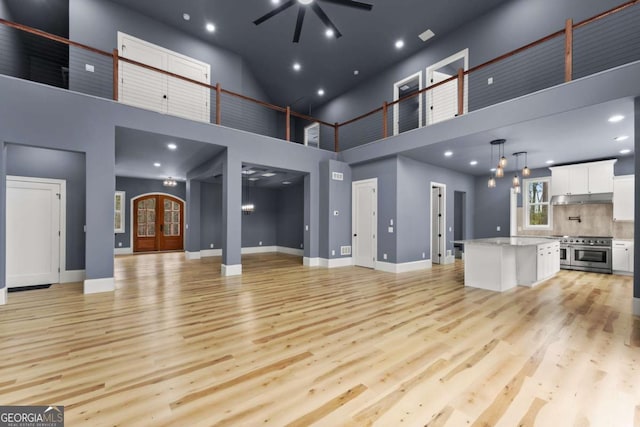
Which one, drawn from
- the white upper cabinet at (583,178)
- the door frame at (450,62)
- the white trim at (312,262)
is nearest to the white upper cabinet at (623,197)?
the white upper cabinet at (583,178)

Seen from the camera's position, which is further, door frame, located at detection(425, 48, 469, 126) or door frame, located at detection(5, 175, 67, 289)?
door frame, located at detection(425, 48, 469, 126)

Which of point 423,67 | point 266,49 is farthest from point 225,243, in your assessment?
point 423,67

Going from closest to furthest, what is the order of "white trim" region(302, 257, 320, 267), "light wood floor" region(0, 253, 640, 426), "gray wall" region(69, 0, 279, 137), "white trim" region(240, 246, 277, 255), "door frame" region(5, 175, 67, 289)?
"light wood floor" region(0, 253, 640, 426) < "door frame" region(5, 175, 67, 289) < "gray wall" region(69, 0, 279, 137) < "white trim" region(302, 257, 320, 267) < "white trim" region(240, 246, 277, 255)

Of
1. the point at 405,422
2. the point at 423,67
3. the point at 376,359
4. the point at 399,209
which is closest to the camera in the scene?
the point at 405,422

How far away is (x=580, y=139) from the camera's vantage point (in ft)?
18.0

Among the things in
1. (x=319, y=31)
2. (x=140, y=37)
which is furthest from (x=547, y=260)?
(x=140, y=37)

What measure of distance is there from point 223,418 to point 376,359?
4.54ft

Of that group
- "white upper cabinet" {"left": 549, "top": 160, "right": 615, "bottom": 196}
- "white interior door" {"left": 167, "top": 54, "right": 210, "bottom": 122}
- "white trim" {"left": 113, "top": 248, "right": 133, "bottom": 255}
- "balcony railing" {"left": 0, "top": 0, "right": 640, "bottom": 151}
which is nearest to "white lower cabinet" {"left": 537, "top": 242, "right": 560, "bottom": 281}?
"white upper cabinet" {"left": 549, "top": 160, "right": 615, "bottom": 196}

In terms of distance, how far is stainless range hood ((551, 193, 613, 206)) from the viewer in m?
6.70

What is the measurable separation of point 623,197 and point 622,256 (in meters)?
1.37

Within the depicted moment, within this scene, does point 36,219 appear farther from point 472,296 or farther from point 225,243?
point 472,296

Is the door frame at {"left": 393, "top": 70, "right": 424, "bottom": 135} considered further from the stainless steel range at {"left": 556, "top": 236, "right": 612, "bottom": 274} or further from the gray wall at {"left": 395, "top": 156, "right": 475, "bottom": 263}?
the stainless steel range at {"left": 556, "top": 236, "right": 612, "bottom": 274}

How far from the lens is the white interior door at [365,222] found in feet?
24.5

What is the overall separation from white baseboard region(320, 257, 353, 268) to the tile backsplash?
5.47 m
